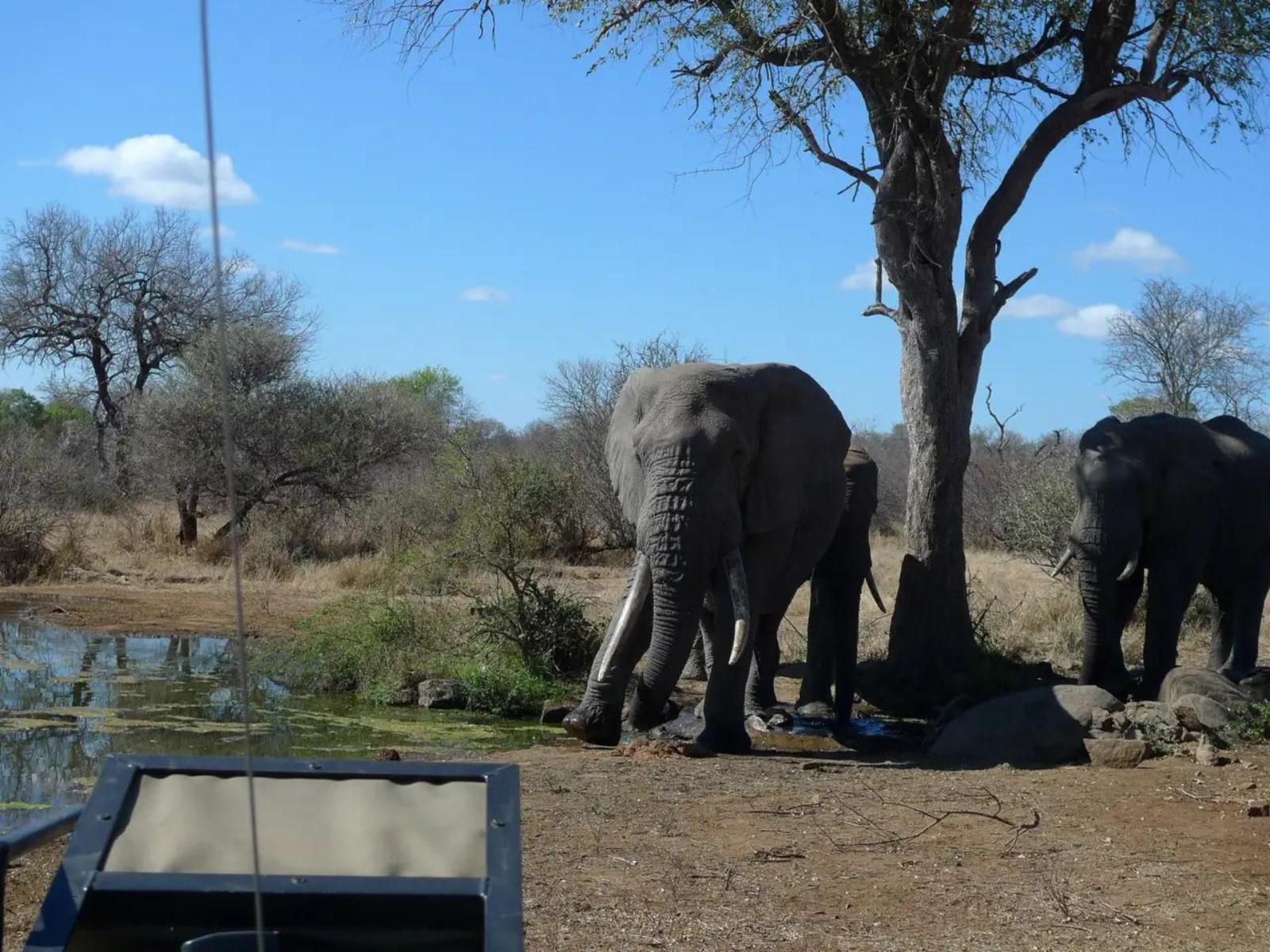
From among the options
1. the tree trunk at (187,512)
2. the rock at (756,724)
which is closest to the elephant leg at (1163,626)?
the rock at (756,724)

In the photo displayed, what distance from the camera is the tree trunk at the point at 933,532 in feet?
44.0

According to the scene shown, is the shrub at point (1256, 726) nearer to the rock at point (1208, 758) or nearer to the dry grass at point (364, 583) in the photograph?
the rock at point (1208, 758)

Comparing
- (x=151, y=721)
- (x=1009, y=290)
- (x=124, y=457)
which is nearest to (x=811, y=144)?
(x=1009, y=290)

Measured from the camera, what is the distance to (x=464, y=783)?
3.01 meters

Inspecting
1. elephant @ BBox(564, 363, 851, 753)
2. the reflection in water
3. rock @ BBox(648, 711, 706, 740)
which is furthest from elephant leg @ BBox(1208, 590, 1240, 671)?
the reflection in water

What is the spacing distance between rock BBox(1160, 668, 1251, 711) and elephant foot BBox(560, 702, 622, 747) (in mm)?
3876

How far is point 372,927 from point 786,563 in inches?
346

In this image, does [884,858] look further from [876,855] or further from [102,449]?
[102,449]

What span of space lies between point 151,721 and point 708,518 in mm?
4641

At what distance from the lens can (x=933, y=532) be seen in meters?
13.5

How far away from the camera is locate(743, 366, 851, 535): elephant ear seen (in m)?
10.7

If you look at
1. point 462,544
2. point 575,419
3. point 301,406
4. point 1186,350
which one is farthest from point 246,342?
point 1186,350

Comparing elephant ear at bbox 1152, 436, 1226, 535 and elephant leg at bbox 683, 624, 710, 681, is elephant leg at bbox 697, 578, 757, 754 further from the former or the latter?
elephant ear at bbox 1152, 436, 1226, 535

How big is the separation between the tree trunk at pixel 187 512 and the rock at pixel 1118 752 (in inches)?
695
